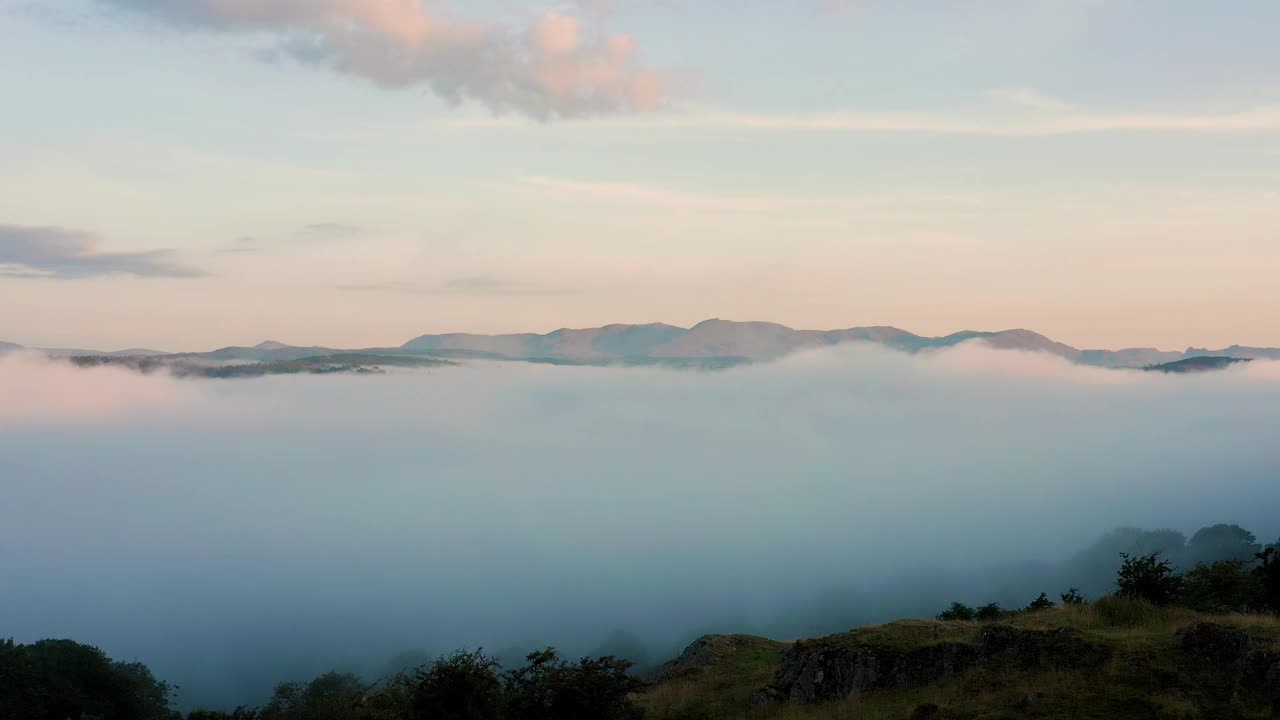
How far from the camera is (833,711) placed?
25.6 meters

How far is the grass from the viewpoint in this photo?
70.2 ft

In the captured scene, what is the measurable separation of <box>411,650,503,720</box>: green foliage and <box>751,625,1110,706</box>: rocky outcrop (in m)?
9.32

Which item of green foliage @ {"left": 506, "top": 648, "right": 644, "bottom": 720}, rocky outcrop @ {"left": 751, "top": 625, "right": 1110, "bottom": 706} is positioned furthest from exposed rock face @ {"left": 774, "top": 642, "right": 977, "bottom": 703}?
green foliage @ {"left": 506, "top": 648, "right": 644, "bottom": 720}

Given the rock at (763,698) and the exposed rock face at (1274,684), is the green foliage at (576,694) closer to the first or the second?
the rock at (763,698)

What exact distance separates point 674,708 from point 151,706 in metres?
69.0

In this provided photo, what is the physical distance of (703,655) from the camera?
132 ft

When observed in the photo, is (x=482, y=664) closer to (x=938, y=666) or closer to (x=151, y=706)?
(x=938, y=666)

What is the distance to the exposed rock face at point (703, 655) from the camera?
38.8 metres

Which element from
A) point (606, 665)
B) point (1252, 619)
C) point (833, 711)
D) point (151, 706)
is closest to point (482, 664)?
point (606, 665)

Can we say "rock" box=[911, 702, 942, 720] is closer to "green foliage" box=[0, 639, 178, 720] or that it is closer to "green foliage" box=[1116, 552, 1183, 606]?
"green foliage" box=[1116, 552, 1183, 606]

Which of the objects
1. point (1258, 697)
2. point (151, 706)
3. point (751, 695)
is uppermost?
point (1258, 697)

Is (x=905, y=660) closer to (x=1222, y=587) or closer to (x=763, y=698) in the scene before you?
(x=763, y=698)

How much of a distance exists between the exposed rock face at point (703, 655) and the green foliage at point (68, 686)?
51.4 metres

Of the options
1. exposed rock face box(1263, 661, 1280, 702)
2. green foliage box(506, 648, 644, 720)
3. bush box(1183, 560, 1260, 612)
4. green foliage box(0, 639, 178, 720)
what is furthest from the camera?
green foliage box(0, 639, 178, 720)
